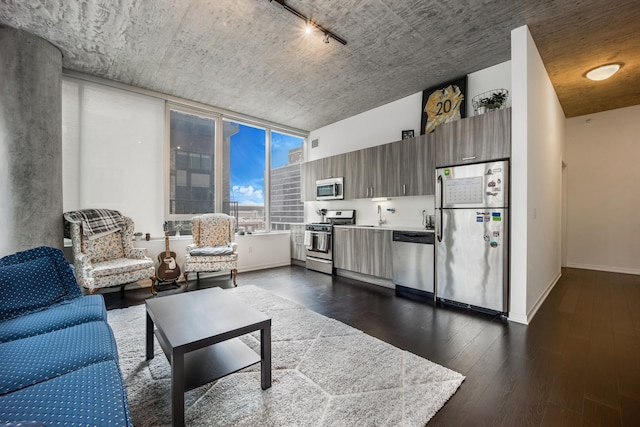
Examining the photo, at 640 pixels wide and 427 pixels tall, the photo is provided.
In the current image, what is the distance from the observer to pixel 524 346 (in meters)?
2.28

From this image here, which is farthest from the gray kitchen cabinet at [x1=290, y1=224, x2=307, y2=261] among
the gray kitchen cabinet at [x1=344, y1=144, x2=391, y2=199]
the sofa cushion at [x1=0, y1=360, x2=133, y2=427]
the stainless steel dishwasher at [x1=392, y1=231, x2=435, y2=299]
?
the sofa cushion at [x1=0, y1=360, x2=133, y2=427]

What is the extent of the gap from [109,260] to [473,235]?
4.62 meters

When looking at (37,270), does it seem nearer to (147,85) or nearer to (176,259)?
(176,259)

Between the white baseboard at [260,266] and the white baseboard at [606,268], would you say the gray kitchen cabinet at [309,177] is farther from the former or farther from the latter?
the white baseboard at [606,268]

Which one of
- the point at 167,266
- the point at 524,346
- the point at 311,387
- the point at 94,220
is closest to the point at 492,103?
the point at 524,346

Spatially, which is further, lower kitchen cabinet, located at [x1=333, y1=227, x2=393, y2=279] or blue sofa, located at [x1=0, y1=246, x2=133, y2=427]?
lower kitchen cabinet, located at [x1=333, y1=227, x2=393, y2=279]

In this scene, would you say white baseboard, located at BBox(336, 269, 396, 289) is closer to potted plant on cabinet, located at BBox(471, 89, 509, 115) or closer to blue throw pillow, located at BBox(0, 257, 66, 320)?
potted plant on cabinet, located at BBox(471, 89, 509, 115)

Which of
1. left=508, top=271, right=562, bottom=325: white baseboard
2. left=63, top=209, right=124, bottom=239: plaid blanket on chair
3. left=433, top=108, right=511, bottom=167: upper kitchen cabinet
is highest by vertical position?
left=433, top=108, right=511, bottom=167: upper kitchen cabinet

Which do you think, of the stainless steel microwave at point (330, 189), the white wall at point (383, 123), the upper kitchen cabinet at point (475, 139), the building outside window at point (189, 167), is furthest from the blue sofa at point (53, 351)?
the white wall at point (383, 123)

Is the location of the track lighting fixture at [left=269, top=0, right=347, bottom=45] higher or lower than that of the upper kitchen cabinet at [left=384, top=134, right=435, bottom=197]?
higher

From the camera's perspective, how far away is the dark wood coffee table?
1415 mm

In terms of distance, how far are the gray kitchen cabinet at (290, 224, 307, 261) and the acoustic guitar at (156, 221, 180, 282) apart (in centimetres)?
233

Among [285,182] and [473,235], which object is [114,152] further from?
[473,235]

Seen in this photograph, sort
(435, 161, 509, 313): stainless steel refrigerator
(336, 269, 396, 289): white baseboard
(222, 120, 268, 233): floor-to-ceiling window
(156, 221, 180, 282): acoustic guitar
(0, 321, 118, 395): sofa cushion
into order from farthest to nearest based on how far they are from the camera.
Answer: (222, 120, 268, 233): floor-to-ceiling window < (336, 269, 396, 289): white baseboard < (156, 221, 180, 282): acoustic guitar < (435, 161, 509, 313): stainless steel refrigerator < (0, 321, 118, 395): sofa cushion
